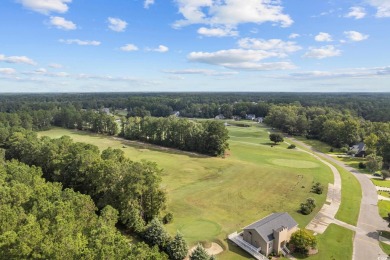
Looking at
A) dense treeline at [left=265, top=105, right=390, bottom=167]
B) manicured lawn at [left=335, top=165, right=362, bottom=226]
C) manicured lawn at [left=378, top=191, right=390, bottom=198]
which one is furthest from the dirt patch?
dense treeline at [left=265, top=105, right=390, bottom=167]

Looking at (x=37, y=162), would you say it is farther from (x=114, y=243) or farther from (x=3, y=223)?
(x=114, y=243)

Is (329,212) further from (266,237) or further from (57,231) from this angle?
(57,231)


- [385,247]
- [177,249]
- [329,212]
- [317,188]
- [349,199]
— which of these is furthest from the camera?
[317,188]

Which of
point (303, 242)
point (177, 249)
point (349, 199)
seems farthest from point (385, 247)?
point (177, 249)

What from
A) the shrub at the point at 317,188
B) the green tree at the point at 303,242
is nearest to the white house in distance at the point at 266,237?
the green tree at the point at 303,242

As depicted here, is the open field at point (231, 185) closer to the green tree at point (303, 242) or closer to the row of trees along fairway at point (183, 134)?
the row of trees along fairway at point (183, 134)
